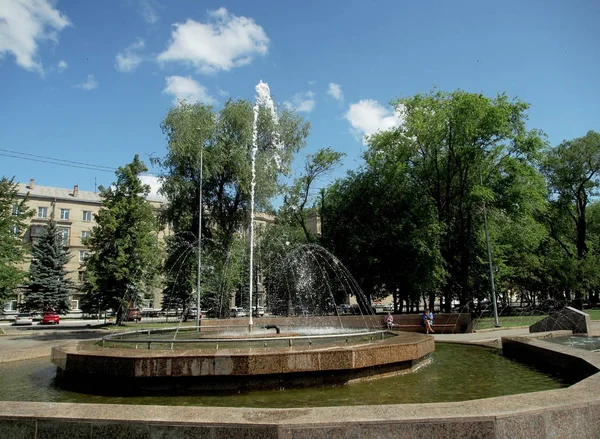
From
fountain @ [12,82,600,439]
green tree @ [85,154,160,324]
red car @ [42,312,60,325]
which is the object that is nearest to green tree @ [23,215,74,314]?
red car @ [42,312,60,325]

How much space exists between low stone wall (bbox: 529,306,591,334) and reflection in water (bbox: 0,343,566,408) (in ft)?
20.9

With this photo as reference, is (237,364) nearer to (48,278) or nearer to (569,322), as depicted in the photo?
(569,322)

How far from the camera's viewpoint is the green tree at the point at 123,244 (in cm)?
3014

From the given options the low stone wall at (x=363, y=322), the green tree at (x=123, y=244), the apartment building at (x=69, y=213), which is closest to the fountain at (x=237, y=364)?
the low stone wall at (x=363, y=322)

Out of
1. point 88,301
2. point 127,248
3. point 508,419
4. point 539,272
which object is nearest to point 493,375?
point 508,419

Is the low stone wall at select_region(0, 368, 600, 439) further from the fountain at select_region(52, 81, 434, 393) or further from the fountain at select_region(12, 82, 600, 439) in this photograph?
the fountain at select_region(52, 81, 434, 393)

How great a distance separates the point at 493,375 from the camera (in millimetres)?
8461

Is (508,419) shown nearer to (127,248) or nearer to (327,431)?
(327,431)

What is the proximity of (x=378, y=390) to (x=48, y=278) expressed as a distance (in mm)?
43138

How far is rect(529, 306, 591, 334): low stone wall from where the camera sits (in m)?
14.5

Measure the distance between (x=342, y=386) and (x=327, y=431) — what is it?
3718mm

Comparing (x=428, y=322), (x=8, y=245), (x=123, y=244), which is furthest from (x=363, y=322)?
(x=8, y=245)

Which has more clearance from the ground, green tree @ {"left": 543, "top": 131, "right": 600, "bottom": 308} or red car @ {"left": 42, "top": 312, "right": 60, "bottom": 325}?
green tree @ {"left": 543, "top": 131, "right": 600, "bottom": 308}

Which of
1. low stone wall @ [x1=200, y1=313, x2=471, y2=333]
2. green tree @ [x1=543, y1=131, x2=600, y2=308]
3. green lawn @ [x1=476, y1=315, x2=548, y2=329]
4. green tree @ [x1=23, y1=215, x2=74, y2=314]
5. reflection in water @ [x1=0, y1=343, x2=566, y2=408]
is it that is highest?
green tree @ [x1=543, y1=131, x2=600, y2=308]
